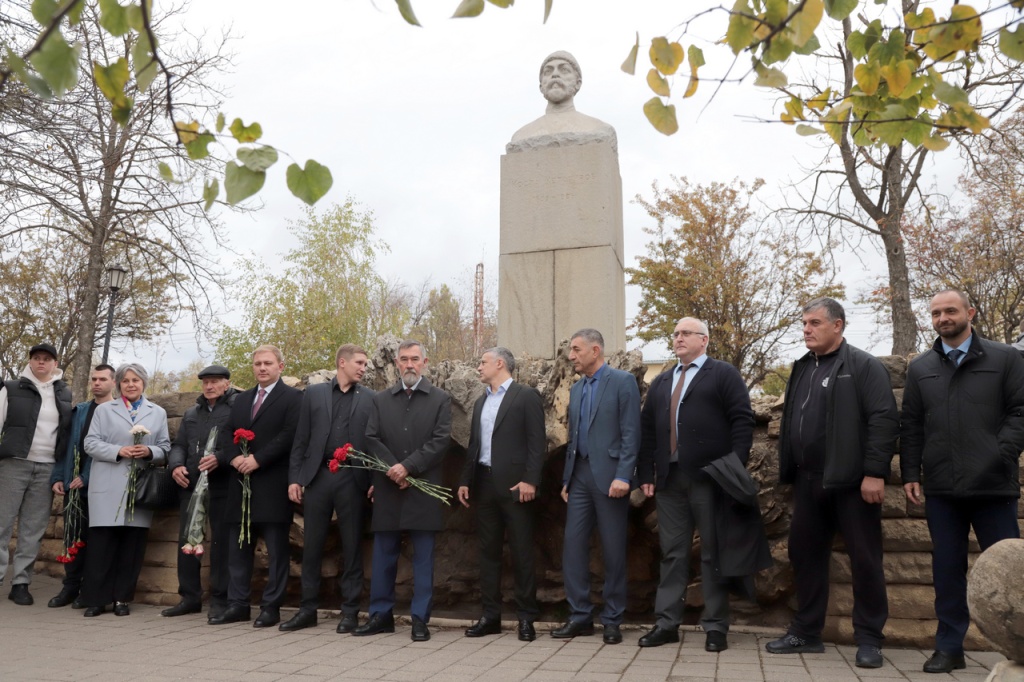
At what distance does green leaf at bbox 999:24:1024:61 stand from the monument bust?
5.62 metres

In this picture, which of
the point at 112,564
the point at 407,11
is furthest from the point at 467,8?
the point at 112,564

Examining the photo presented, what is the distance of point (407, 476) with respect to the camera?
574cm

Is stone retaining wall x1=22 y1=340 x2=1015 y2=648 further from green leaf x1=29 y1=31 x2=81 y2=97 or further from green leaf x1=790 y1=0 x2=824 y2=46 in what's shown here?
green leaf x1=29 y1=31 x2=81 y2=97

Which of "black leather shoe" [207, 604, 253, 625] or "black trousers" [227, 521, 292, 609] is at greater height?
"black trousers" [227, 521, 292, 609]

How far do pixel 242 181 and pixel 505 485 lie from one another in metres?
3.81

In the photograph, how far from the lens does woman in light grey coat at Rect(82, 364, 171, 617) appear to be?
6.67 meters

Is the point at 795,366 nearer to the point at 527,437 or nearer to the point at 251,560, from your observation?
the point at 527,437

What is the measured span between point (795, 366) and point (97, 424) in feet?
17.6

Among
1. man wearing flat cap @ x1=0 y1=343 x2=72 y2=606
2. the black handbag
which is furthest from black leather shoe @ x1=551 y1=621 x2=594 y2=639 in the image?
man wearing flat cap @ x1=0 y1=343 x2=72 y2=606

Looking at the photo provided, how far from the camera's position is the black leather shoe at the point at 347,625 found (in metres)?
5.74

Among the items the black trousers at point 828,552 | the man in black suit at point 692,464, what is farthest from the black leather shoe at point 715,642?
the black trousers at point 828,552

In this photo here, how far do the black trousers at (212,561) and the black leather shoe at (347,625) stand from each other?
1197 millimetres

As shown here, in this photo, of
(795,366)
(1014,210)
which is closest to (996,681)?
(795,366)

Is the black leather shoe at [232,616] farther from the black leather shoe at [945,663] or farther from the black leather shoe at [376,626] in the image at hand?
the black leather shoe at [945,663]
